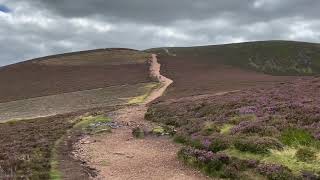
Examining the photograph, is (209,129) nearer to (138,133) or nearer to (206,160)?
(138,133)

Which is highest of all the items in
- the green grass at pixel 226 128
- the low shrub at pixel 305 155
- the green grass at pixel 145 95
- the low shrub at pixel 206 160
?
the low shrub at pixel 305 155

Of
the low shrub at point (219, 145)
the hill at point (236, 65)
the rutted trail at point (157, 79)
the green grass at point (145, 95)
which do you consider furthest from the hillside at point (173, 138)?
the hill at point (236, 65)

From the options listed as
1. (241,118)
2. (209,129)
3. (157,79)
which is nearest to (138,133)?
(209,129)

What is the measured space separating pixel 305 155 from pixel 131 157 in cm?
942

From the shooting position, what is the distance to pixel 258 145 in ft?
77.9

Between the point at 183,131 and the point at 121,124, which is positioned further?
the point at 121,124

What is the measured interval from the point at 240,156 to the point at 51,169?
880 cm

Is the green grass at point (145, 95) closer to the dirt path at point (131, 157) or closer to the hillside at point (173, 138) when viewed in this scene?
the hillside at point (173, 138)

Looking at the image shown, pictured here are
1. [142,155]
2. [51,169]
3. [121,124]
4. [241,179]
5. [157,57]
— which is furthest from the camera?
[157,57]

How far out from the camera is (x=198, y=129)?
3186cm

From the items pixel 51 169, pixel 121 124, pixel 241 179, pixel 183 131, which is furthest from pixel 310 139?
pixel 121 124

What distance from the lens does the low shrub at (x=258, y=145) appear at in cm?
2356

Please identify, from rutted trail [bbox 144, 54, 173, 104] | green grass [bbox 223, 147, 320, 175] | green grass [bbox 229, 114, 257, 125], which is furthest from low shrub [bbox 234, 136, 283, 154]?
rutted trail [bbox 144, 54, 173, 104]

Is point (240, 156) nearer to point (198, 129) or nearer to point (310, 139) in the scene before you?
point (310, 139)
